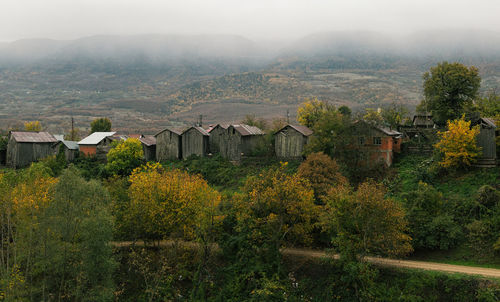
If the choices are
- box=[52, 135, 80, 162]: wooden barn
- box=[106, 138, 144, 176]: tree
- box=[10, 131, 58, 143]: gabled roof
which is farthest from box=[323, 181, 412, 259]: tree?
box=[10, 131, 58, 143]: gabled roof

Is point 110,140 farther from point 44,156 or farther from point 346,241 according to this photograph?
point 346,241

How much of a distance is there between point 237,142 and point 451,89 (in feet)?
93.1

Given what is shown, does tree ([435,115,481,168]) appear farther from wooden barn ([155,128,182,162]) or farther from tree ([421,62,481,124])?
wooden barn ([155,128,182,162])

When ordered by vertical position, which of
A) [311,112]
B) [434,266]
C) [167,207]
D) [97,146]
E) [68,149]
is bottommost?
[434,266]

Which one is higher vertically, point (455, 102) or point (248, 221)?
point (455, 102)

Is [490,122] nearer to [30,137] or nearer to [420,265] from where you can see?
[420,265]

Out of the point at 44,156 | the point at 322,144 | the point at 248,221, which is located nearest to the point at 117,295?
the point at 248,221

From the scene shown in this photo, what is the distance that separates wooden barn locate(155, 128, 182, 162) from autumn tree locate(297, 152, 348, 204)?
25.2 meters

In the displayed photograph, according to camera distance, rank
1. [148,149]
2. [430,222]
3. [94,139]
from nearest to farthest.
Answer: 1. [430,222]
2. [148,149]
3. [94,139]

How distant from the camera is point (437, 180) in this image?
38.2 metres

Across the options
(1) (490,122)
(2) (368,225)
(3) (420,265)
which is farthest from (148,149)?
(1) (490,122)

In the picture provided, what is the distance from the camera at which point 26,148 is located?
60.3 meters

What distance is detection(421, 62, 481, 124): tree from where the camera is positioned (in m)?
50.0

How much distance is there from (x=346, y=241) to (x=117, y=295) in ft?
58.1
